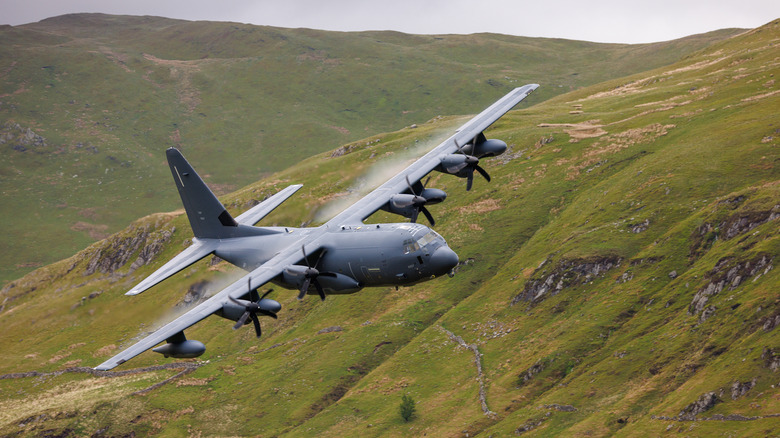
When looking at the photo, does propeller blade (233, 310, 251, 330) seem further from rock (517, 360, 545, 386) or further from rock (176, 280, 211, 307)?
rock (176, 280, 211, 307)

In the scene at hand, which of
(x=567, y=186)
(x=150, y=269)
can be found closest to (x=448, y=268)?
(x=567, y=186)

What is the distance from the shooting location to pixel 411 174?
181ft

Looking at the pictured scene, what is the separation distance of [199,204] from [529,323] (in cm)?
4653

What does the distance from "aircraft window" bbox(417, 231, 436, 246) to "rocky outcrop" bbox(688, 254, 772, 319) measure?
4313 centimetres

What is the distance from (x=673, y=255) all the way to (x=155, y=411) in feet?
226

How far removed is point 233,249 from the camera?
179 ft

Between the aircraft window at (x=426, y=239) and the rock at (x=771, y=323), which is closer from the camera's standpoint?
the aircraft window at (x=426, y=239)

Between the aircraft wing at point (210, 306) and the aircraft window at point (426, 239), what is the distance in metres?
7.27

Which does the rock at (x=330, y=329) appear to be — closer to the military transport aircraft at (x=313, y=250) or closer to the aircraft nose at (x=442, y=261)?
the military transport aircraft at (x=313, y=250)

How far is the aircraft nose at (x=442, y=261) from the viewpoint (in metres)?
43.9

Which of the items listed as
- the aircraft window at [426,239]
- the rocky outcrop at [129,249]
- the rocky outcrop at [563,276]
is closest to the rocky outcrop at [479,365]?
the rocky outcrop at [563,276]

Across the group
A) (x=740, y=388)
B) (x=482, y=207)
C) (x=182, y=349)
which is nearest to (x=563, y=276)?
(x=482, y=207)

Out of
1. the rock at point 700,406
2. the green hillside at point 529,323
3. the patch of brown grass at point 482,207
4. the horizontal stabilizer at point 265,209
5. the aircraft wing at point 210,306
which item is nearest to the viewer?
the aircraft wing at point 210,306

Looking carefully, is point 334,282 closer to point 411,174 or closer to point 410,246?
point 410,246
